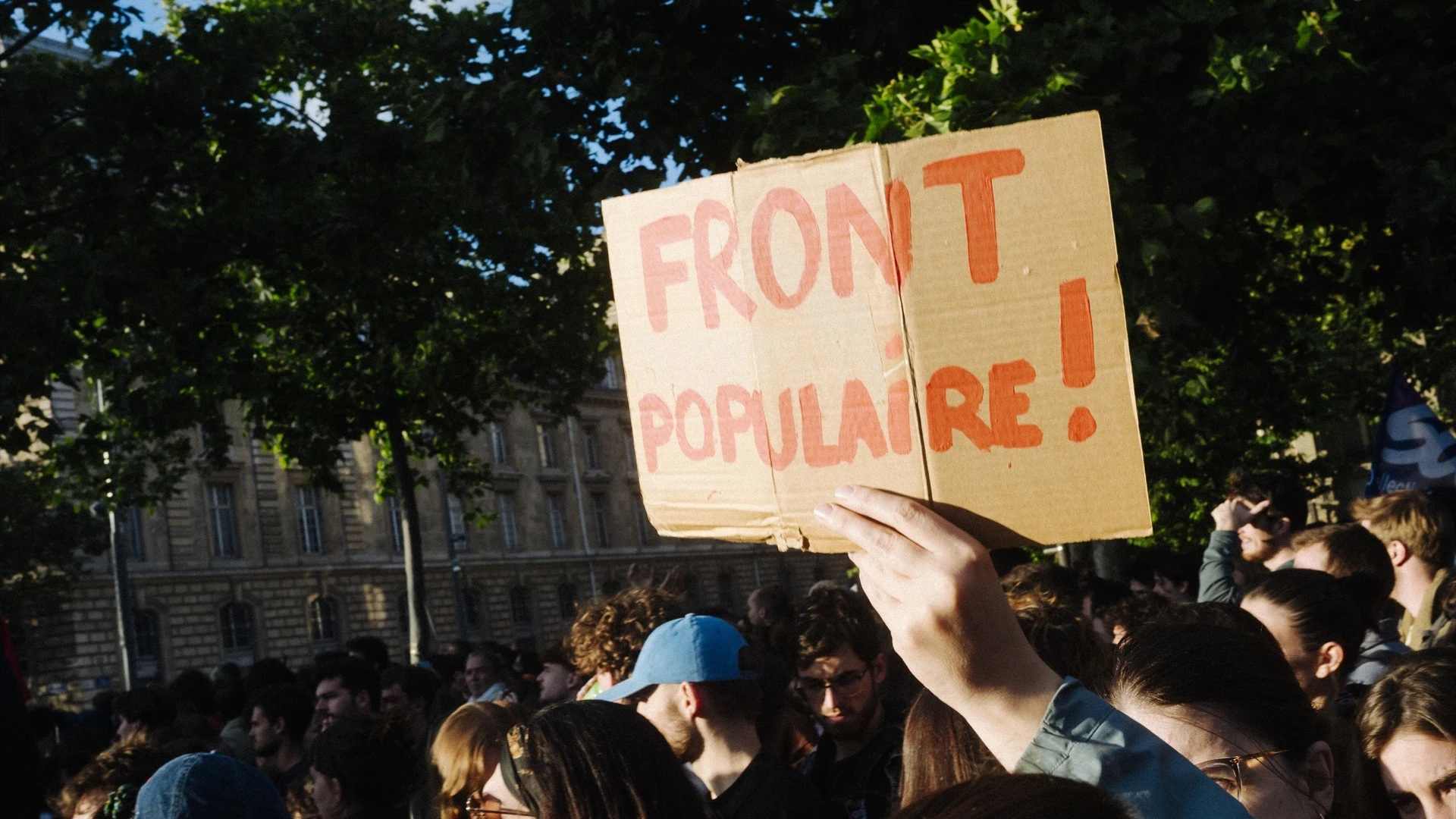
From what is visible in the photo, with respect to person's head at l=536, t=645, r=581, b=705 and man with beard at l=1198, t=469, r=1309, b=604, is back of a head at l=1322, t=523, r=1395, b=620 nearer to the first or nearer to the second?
man with beard at l=1198, t=469, r=1309, b=604

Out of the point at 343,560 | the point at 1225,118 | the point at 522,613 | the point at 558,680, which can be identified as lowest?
the point at 522,613

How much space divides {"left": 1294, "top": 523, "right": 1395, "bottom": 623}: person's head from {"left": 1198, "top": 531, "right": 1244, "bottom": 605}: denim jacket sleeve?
0.52 metres

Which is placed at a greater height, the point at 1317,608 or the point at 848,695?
the point at 1317,608

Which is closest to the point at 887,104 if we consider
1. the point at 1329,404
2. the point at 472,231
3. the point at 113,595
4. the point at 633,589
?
the point at 633,589

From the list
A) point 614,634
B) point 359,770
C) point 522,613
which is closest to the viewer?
point 359,770

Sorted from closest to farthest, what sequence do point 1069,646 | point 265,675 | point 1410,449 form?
point 1069,646
point 1410,449
point 265,675

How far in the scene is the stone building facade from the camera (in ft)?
140

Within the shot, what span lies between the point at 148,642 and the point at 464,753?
4386cm

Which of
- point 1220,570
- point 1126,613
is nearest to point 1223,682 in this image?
point 1126,613

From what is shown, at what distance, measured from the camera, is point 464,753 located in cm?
447

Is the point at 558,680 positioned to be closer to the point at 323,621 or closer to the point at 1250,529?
the point at 1250,529

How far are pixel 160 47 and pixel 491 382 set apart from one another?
10.1 meters

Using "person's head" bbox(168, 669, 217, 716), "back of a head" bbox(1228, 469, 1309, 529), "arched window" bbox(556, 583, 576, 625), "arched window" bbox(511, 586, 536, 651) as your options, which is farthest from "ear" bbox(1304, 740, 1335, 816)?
"arched window" bbox(556, 583, 576, 625)

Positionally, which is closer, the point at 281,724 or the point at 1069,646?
the point at 1069,646
